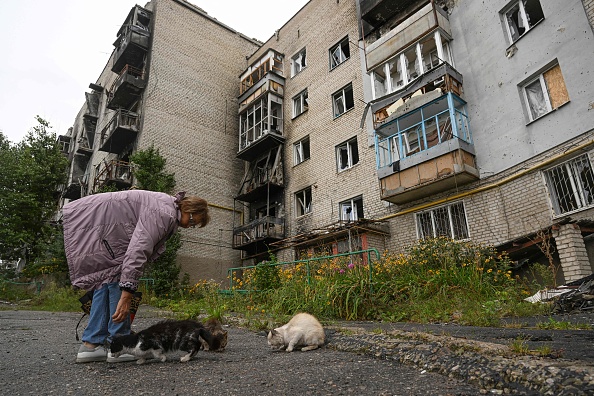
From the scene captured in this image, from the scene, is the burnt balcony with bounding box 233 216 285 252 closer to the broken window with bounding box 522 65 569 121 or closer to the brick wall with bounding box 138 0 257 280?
the brick wall with bounding box 138 0 257 280

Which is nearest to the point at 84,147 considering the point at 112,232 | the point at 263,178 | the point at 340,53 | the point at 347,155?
the point at 263,178

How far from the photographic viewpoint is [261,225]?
56.7ft

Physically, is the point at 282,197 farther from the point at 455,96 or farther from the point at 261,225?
the point at 455,96

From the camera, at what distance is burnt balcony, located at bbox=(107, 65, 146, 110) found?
61.6 ft

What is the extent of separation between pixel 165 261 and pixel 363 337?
502 inches

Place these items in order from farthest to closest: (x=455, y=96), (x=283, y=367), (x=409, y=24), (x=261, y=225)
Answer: (x=261, y=225) < (x=409, y=24) < (x=455, y=96) < (x=283, y=367)

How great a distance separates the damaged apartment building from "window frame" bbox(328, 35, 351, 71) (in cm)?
10

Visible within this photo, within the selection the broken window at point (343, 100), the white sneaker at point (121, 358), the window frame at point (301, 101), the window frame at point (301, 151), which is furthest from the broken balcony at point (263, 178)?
the white sneaker at point (121, 358)

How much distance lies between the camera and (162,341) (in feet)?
10.3

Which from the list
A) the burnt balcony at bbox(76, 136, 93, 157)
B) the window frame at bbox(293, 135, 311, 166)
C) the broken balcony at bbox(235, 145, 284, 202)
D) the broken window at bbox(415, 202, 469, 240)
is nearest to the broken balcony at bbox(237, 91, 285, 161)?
the broken balcony at bbox(235, 145, 284, 202)

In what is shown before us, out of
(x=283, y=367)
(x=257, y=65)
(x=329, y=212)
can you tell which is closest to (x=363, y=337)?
(x=283, y=367)

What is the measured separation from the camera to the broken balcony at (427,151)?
10.8 meters

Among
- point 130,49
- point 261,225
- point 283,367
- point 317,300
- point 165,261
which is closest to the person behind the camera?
point 283,367

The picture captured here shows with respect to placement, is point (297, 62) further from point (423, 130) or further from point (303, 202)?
point (423, 130)
